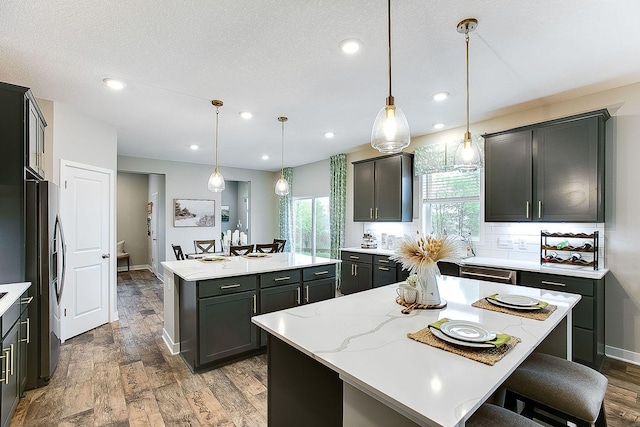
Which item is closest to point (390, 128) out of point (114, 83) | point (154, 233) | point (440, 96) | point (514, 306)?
point (514, 306)

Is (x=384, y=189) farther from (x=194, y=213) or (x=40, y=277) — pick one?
(x=194, y=213)

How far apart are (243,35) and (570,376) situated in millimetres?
2829

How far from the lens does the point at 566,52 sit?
7.97 ft

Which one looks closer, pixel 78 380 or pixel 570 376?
pixel 570 376

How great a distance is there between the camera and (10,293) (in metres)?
2.19

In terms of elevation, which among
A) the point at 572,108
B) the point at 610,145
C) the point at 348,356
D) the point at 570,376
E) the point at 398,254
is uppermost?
the point at 572,108

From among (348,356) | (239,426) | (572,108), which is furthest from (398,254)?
(572,108)

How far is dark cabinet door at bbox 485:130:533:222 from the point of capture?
345cm

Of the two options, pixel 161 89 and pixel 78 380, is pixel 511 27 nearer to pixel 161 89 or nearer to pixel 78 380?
pixel 161 89

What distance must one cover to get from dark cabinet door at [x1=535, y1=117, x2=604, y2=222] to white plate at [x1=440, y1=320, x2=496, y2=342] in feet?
8.14

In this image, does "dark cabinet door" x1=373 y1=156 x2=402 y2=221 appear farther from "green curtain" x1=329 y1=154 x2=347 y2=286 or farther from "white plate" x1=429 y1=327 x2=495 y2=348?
"white plate" x1=429 y1=327 x2=495 y2=348

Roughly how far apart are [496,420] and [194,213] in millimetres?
6921

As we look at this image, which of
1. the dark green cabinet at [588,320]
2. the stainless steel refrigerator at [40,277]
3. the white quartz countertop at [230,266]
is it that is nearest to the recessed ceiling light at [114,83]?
the stainless steel refrigerator at [40,277]

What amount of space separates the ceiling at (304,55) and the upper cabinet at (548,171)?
1.22ft
